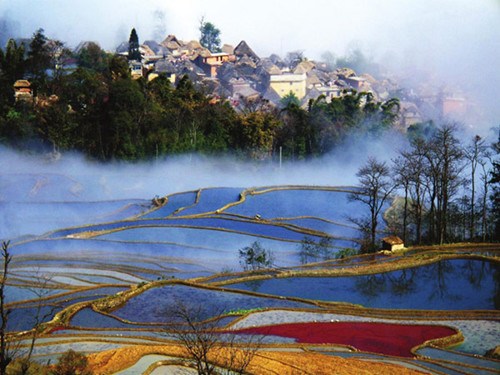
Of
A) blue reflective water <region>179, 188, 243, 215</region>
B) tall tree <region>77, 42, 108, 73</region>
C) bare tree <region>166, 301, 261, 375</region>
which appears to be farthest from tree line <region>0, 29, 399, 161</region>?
bare tree <region>166, 301, 261, 375</region>

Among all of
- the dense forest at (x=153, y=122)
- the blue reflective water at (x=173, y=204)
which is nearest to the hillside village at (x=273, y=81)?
the dense forest at (x=153, y=122)

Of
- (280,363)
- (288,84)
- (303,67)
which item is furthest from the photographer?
(303,67)

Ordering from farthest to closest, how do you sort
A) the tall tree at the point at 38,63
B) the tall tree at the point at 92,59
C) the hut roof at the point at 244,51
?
the hut roof at the point at 244,51 → the tall tree at the point at 92,59 → the tall tree at the point at 38,63

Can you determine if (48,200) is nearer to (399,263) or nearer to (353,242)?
(353,242)

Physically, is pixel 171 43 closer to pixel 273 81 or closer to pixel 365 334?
pixel 273 81

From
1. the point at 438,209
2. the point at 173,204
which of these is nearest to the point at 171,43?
the point at 173,204

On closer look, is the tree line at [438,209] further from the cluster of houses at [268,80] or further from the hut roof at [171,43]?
the hut roof at [171,43]

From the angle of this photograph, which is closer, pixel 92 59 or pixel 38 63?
pixel 38 63
